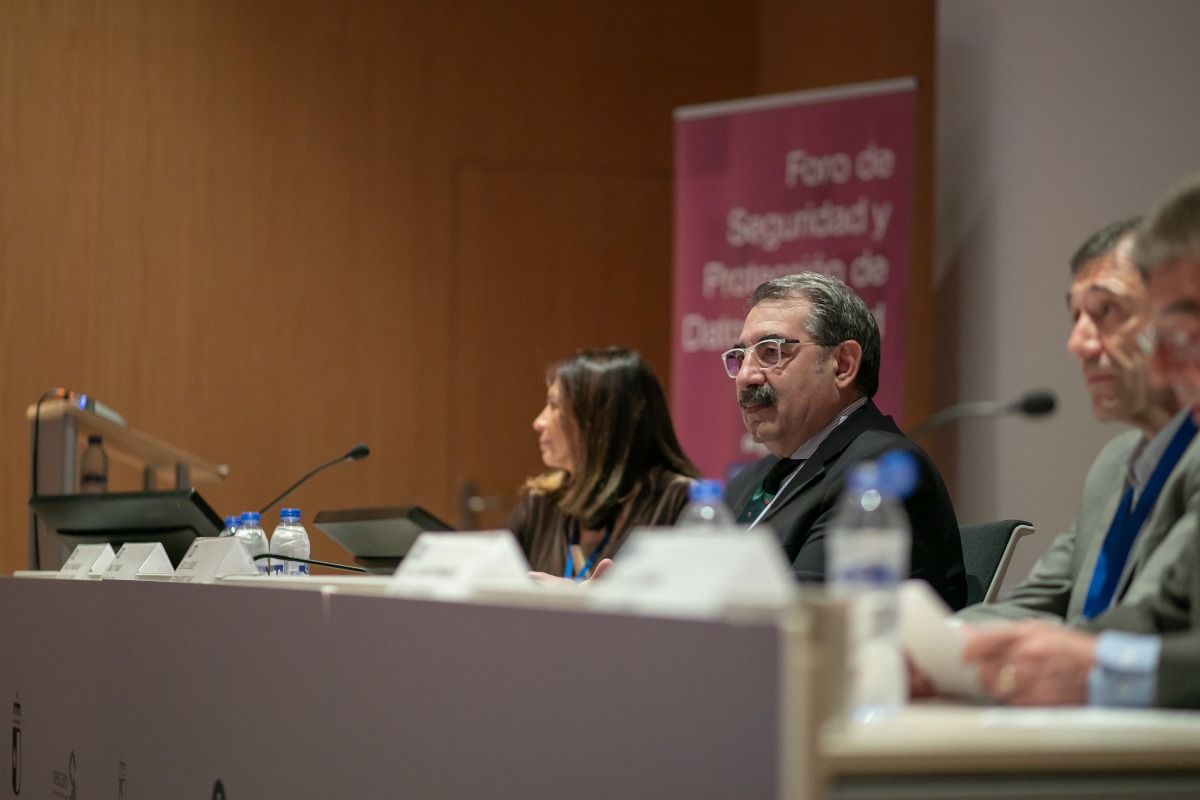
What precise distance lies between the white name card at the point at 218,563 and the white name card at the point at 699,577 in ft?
3.89

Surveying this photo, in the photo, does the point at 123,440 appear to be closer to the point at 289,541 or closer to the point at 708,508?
the point at 289,541

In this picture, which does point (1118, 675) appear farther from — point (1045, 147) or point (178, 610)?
point (1045, 147)

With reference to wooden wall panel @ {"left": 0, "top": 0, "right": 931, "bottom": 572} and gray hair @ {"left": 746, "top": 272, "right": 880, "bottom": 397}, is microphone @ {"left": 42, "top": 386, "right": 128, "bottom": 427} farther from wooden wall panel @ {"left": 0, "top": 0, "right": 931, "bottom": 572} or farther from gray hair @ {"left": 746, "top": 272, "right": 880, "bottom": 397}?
wooden wall panel @ {"left": 0, "top": 0, "right": 931, "bottom": 572}

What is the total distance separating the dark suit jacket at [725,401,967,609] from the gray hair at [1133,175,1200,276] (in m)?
0.92

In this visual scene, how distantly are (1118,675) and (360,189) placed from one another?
5363 mm

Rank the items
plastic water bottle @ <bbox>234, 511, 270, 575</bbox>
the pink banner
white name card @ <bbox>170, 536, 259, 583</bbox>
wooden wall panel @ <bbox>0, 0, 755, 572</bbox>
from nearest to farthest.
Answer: white name card @ <bbox>170, 536, 259, 583</bbox>
plastic water bottle @ <bbox>234, 511, 270, 575</bbox>
the pink banner
wooden wall panel @ <bbox>0, 0, 755, 572</bbox>

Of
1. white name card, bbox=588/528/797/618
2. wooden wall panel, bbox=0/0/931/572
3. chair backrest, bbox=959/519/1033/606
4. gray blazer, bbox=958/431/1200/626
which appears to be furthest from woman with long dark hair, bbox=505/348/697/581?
wooden wall panel, bbox=0/0/931/572

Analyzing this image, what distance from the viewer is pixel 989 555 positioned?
2561 mm

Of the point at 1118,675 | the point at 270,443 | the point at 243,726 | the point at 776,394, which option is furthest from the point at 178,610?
the point at 270,443

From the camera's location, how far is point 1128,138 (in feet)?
14.4

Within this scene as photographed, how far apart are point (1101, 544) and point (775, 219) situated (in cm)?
365

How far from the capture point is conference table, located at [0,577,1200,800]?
1.02m

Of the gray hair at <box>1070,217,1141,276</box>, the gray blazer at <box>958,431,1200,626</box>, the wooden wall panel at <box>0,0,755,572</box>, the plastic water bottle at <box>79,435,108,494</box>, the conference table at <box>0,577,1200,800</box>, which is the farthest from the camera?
the wooden wall panel at <box>0,0,755,572</box>

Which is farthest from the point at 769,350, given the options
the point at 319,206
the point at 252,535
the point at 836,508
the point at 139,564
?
the point at 319,206
